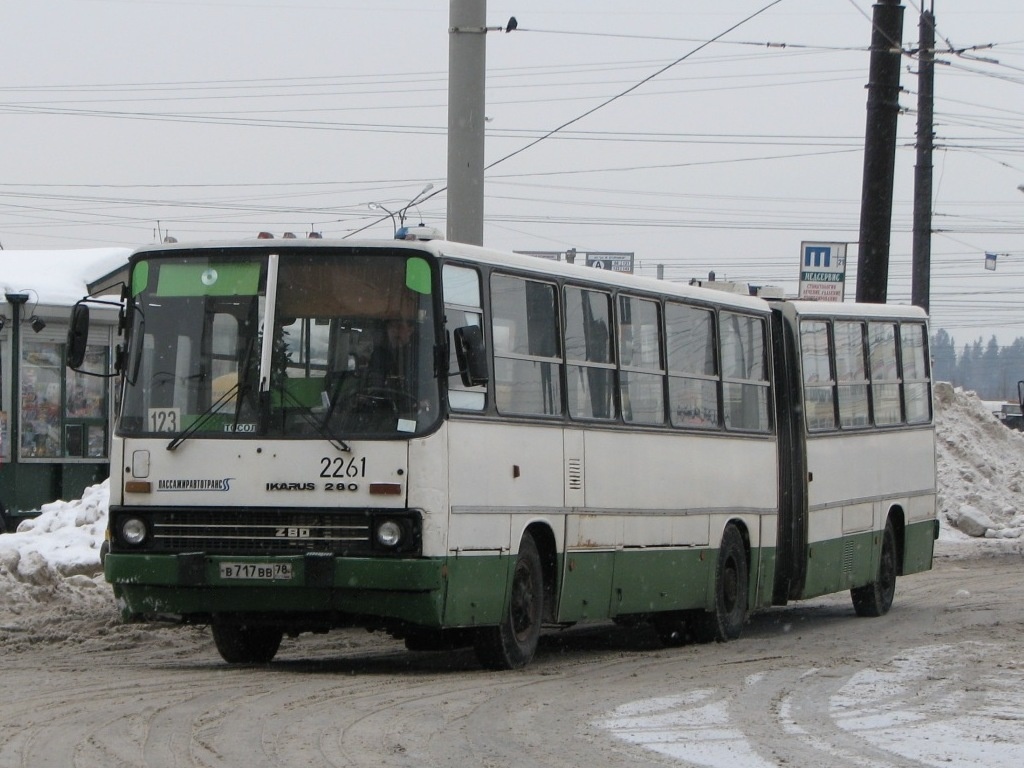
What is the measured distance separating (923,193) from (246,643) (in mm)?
20909

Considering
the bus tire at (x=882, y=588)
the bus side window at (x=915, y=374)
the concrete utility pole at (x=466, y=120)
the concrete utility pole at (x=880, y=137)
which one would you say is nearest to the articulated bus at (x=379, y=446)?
the concrete utility pole at (x=466, y=120)

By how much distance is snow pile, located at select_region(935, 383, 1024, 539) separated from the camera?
3123cm

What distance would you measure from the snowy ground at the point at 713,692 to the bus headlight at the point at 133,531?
10.4ft

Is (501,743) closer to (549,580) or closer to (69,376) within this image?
(549,580)

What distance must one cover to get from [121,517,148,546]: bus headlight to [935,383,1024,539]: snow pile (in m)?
20.9

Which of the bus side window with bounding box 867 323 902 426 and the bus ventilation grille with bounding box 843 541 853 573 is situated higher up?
the bus side window with bounding box 867 323 902 426

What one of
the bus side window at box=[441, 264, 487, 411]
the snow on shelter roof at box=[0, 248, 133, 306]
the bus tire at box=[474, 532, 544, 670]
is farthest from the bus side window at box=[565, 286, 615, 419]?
the snow on shelter roof at box=[0, 248, 133, 306]

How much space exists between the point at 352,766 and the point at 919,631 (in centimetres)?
945

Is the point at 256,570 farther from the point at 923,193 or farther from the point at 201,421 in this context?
the point at 923,193

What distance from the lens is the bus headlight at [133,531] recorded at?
11953 millimetres

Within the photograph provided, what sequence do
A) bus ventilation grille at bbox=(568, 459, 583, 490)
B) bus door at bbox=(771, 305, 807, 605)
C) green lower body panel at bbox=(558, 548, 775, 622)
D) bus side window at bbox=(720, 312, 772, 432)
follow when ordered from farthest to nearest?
bus door at bbox=(771, 305, 807, 605) < bus side window at bbox=(720, 312, 772, 432) < green lower body panel at bbox=(558, 548, 775, 622) < bus ventilation grille at bbox=(568, 459, 583, 490)

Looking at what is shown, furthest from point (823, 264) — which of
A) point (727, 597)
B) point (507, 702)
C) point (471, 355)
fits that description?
point (507, 702)

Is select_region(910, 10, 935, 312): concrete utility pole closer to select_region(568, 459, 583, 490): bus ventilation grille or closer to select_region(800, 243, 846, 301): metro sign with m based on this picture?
select_region(800, 243, 846, 301): metro sign with m

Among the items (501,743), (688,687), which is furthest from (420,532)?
(501,743)
